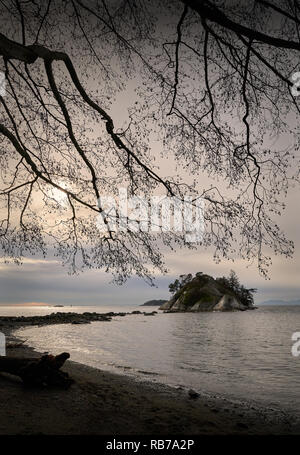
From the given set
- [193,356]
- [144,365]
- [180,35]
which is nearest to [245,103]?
[180,35]

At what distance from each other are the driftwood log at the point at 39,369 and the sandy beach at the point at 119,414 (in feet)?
0.59

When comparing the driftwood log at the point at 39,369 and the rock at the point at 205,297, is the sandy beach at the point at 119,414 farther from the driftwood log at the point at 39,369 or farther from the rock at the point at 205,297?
the rock at the point at 205,297

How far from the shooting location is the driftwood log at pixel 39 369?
6926 millimetres

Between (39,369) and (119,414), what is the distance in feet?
6.96

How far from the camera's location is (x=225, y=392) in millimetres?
10289

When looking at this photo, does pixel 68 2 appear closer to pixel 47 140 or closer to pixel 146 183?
pixel 47 140

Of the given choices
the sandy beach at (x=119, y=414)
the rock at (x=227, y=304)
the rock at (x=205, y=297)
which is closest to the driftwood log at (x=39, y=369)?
the sandy beach at (x=119, y=414)

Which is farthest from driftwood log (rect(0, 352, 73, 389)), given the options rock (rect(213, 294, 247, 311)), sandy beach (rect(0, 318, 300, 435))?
rock (rect(213, 294, 247, 311))

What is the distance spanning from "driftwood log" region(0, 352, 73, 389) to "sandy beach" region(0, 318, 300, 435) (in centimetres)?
18

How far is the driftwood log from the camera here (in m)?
6.93

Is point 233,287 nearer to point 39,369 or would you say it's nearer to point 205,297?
point 205,297

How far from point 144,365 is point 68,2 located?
13729 mm

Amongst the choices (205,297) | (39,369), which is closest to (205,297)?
(205,297)

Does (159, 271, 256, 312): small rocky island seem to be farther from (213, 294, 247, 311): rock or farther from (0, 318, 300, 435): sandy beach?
(0, 318, 300, 435): sandy beach
